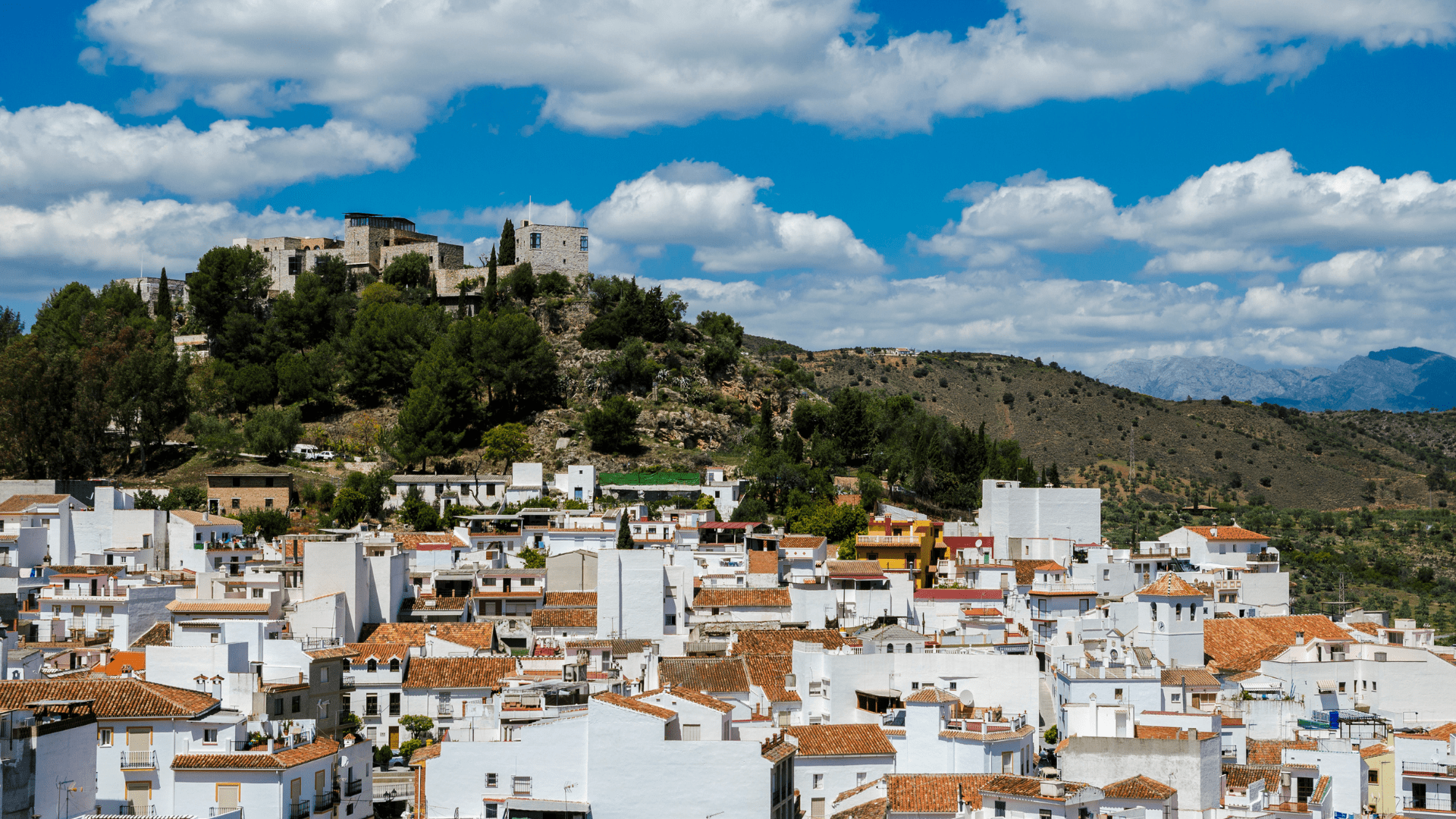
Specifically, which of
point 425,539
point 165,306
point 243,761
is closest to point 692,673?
point 243,761

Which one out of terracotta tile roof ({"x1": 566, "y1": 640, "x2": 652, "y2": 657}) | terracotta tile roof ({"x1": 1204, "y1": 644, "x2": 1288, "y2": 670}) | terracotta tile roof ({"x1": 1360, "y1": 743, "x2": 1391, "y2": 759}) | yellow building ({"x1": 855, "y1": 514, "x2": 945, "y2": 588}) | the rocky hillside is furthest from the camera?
the rocky hillside

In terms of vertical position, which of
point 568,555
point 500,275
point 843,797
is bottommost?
point 843,797

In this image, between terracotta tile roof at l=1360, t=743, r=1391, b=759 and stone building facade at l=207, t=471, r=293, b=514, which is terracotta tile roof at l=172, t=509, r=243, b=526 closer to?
stone building facade at l=207, t=471, r=293, b=514

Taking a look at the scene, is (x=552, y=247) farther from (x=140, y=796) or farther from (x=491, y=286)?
(x=140, y=796)

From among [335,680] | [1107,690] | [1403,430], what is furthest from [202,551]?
[1403,430]

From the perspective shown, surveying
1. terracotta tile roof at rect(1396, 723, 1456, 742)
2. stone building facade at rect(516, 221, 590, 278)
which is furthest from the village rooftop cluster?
stone building facade at rect(516, 221, 590, 278)

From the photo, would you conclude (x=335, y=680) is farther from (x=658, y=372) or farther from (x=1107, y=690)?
(x=658, y=372)
